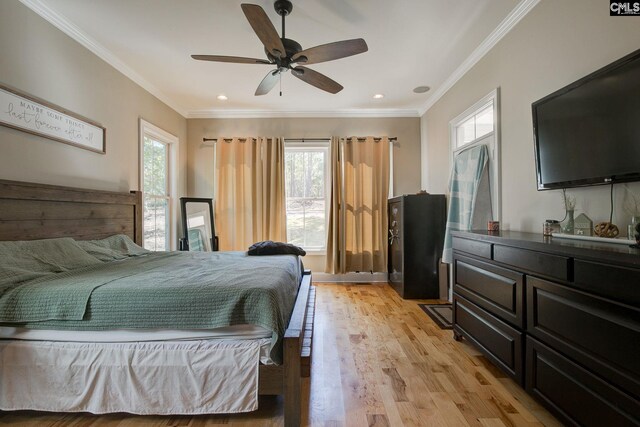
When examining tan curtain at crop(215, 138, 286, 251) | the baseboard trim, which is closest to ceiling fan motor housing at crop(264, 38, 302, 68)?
tan curtain at crop(215, 138, 286, 251)

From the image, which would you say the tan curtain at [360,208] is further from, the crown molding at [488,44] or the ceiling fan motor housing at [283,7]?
the ceiling fan motor housing at [283,7]

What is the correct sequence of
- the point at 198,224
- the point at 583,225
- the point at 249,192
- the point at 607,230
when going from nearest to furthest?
the point at 607,230 → the point at 583,225 → the point at 198,224 → the point at 249,192

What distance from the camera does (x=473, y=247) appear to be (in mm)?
2176

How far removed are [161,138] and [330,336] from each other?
3.36 m

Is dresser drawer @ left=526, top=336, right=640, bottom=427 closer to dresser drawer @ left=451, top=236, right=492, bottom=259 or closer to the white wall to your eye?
dresser drawer @ left=451, top=236, right=492, bottom=259

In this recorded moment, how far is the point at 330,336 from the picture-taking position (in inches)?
104

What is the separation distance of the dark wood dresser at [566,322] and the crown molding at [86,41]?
144 inches

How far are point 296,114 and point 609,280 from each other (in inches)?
163

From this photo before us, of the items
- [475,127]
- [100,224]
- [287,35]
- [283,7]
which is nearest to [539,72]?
[475,127]

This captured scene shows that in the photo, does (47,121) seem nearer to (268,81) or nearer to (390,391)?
(268,81)

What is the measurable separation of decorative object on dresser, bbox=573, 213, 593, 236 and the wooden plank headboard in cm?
359

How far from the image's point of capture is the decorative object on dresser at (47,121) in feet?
6.68

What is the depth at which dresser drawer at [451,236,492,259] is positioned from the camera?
6.59 feet

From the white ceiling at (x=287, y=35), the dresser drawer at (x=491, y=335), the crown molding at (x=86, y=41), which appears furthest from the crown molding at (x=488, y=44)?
the crown molding at (x=86, y=41)
